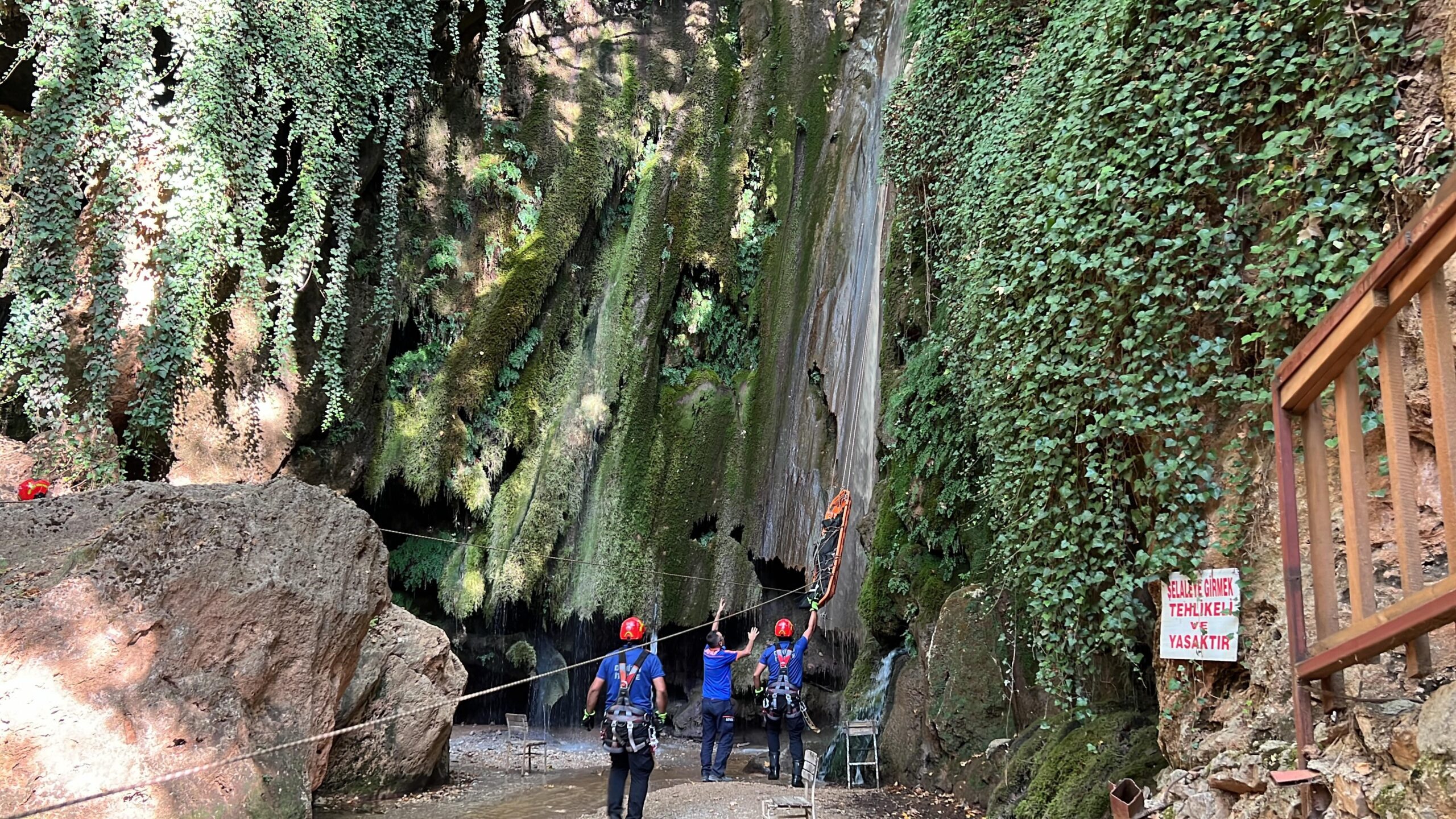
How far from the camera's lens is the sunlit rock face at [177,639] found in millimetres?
4906

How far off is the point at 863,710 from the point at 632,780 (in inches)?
144

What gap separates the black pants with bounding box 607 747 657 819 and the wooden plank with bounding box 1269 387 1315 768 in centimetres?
413

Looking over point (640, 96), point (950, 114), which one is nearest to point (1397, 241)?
point (950, 114)

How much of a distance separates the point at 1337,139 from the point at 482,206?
12.5 meters

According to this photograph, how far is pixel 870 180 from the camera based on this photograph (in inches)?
466

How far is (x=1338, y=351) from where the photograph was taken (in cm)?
262

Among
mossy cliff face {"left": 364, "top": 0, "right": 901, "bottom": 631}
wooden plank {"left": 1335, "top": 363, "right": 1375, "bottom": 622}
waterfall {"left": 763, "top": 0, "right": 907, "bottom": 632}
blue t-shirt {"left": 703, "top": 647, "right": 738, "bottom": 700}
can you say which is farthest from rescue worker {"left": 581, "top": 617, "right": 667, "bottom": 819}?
mossy cliff face {"left": 364, "top": 0, "right": 901, "bottom": 631}

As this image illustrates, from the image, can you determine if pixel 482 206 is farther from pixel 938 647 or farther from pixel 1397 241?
pixel 1397 241

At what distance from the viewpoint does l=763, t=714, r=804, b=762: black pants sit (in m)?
8.33

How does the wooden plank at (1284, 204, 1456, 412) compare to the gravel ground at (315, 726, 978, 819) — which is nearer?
the wooden plank at (1284, 204, 1456, 412)

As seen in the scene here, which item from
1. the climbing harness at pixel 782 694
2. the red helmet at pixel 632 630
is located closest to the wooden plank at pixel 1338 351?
the red helmet at pixel 632 630

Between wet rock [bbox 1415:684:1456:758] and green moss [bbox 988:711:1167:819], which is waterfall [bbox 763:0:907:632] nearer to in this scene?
green moss [bbox 988:711:1167:819]

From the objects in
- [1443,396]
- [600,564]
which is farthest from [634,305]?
[1443,396]

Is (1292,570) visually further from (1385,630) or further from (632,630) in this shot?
(632,630)
